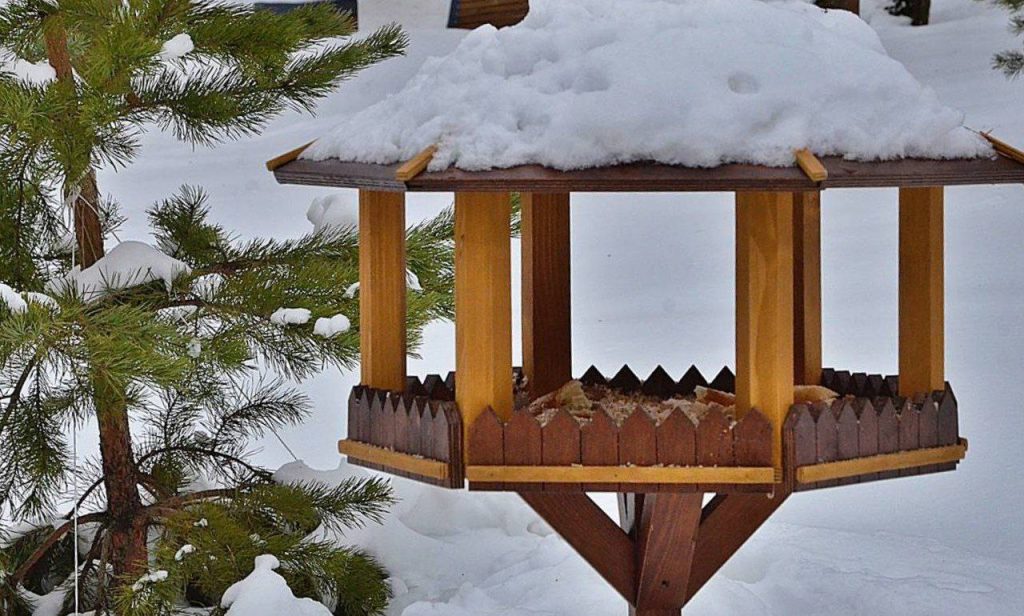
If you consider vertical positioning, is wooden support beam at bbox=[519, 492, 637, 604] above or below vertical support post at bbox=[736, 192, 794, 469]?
below

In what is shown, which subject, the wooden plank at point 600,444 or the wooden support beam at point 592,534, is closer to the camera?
the wooden plank at point 600,444

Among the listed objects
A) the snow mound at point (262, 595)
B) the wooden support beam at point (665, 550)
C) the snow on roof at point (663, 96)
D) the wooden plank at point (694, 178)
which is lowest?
the snow mound at point (262, 595)

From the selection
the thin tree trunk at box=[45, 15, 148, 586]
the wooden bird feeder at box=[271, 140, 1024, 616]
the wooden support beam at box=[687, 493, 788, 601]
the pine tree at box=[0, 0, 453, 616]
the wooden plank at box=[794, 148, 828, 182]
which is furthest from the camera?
the thin tree trunk at box=[45, 15, 148, 586]

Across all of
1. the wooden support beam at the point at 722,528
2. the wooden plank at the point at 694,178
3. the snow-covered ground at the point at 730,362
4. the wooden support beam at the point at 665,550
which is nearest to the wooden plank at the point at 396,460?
the wooden plank at the point at 694,178

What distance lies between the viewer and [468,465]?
80.8 inches

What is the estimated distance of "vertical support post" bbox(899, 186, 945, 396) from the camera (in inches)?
88.1

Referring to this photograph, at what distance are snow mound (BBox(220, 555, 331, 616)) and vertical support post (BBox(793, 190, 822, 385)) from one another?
42.9 inches

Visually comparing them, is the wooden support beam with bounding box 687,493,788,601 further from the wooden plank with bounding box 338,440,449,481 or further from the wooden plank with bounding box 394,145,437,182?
the wooden plank with bounding box 394,145,437,182

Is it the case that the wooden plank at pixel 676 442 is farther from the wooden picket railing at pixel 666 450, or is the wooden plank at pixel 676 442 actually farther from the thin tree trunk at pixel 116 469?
the thin tree trunk at pixel 116 469

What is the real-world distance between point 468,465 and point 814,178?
2.01 feet

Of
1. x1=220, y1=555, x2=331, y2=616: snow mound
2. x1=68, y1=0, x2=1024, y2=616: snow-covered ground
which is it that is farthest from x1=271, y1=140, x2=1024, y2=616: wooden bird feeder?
x1=68, y1=0, x2=1024, y2=616: snow-covered ground

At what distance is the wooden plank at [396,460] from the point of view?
81.4 inches

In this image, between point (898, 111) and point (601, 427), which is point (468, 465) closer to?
point (601, 427)

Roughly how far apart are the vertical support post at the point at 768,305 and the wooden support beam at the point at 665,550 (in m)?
0.49
